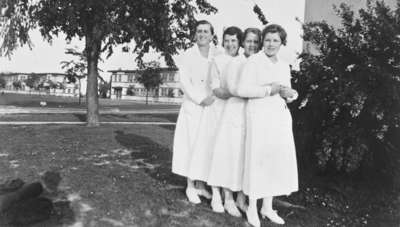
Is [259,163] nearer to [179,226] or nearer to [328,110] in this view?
[179,226]

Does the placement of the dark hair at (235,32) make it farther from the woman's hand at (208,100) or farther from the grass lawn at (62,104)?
the grass lawn at (62,104)

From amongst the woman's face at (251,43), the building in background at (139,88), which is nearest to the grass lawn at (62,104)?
the building in background at (139,88)

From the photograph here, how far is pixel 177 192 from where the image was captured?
5.24 meters

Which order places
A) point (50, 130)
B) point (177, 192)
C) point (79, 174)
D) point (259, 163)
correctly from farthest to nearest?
point (50, 130) → point (79, 174) → point (177, 192) → point (259, 163)

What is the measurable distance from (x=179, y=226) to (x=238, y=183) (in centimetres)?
76

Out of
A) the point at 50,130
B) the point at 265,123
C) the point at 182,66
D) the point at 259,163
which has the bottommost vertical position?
Answer: the point at 50,130

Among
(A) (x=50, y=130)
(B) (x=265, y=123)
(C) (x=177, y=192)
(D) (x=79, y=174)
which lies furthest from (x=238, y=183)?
Result: (A) (x=50, y=130)

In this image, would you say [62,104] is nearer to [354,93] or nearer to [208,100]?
[208,100]

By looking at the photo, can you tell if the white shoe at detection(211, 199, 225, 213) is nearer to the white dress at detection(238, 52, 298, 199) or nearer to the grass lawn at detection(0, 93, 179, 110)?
the white dress at detection(238, 52, 298, 199)

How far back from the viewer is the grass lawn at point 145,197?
4227 mm

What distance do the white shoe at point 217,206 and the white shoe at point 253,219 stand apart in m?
0.41

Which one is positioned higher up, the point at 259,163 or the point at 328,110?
the point at 328,110

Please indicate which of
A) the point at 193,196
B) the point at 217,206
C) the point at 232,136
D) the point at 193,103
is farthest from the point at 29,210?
the point at 232,136

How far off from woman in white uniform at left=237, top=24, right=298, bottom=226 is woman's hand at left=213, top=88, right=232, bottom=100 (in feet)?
1.06
